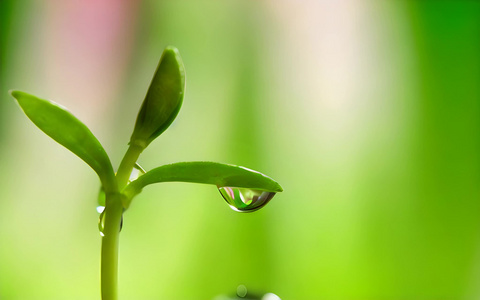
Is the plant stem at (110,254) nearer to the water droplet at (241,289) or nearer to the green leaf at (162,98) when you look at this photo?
the green leaf at (162,98)

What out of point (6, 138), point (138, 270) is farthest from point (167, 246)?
point (6, 138)

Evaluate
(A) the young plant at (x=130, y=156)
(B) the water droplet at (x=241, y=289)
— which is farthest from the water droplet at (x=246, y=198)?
(B) the water droplet at (x=241, y=289)

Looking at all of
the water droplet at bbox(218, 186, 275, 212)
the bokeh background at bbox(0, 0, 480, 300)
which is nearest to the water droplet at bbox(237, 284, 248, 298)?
the bokeh background at bbox(0, 0, 480, 300)

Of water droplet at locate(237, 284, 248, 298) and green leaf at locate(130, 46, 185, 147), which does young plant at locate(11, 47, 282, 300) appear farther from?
water droplet at locate(237, 284, 248, 298)

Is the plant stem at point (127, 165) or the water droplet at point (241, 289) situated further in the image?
the water droplet at point (241, 289)

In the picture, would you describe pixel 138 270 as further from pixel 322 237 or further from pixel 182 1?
pixel 182 1

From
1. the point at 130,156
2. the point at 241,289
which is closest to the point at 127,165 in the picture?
the point at 130,156

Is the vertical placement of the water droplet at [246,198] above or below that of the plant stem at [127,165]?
below
